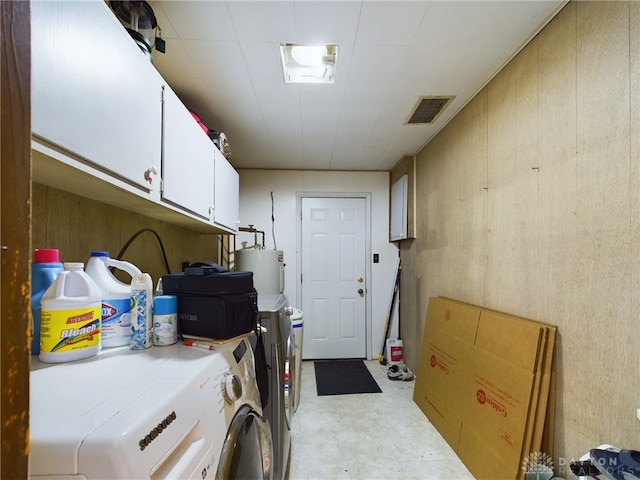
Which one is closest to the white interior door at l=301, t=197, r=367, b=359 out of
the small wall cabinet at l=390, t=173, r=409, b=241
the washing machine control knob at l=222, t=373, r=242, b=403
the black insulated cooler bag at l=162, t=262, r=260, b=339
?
the small wall cabinet at l=390, t=173, r=409, b=241

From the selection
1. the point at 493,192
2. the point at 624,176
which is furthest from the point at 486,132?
the point at 624,176

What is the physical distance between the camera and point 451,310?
84.2 inches

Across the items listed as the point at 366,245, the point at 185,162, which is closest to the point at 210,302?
the point at 185,162

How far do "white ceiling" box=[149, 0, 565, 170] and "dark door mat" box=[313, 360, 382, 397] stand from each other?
2387 mm

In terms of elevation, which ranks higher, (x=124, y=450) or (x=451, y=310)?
(x=124, y=450)

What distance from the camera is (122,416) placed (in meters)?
0.46

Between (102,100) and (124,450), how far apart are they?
33.9 inches

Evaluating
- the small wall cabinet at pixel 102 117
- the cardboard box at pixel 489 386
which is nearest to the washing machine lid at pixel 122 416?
the small wall cabinet at pixel 102 117

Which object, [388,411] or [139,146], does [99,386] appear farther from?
[388,411]

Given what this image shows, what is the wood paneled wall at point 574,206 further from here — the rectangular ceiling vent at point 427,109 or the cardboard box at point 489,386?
the rectangular ceiling vent at point 427,109

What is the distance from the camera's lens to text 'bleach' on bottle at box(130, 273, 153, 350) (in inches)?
32.7

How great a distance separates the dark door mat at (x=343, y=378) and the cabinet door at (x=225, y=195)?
5.77ft

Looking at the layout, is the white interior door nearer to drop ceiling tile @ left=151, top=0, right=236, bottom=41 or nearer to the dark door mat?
the dark door mat

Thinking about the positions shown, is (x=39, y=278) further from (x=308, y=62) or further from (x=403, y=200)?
(x=403, y=200)
